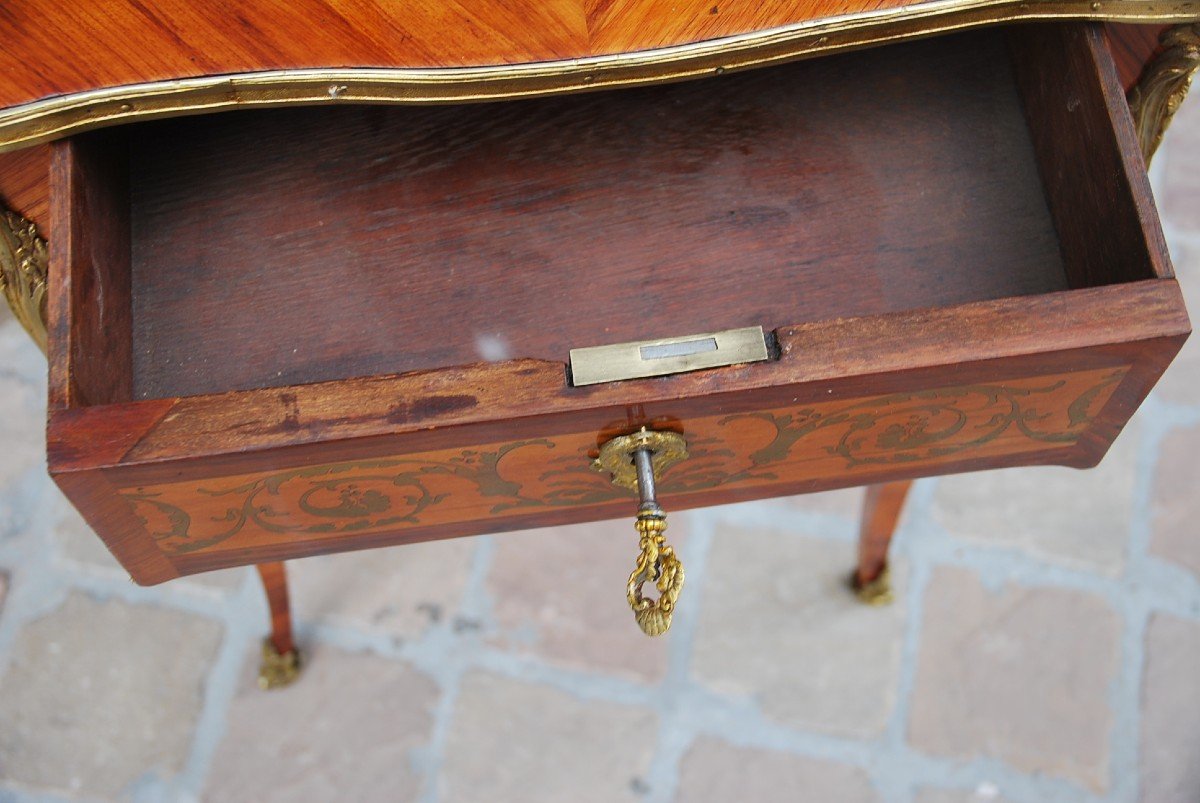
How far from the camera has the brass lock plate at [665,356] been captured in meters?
0.75

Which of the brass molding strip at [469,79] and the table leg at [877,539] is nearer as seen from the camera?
the brass molding strip at [469,79]

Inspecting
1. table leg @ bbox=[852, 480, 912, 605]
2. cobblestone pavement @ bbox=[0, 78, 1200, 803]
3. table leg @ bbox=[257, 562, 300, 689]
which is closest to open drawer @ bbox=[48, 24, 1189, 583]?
table leg @ bbox=[852, 480, 912, 605]

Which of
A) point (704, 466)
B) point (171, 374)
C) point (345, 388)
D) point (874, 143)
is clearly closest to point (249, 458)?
point (345, 388)

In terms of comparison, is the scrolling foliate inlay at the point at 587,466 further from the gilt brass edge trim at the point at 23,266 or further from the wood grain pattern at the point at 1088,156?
the gilt brass edge trim at the point at 23,266

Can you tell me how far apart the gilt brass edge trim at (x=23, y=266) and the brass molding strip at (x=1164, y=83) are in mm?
844

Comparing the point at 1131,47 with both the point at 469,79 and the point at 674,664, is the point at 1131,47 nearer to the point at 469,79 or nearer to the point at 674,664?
the point at 469,79

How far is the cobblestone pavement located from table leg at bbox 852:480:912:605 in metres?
0.03

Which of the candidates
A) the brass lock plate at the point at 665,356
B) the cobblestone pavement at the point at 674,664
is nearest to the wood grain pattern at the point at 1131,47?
the brass lock plate at the point at 665,356

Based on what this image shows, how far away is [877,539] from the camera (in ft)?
4.28

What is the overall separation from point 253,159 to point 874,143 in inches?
19.8

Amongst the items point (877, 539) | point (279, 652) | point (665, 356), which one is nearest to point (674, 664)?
point (877, 539)

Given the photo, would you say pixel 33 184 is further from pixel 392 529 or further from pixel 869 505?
pixel 869 505

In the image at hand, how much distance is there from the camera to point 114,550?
82cm

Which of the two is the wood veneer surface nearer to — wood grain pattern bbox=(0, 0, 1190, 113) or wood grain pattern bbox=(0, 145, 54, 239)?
Result: wood grain pattern bbox=(0, 145, 54, 239)
